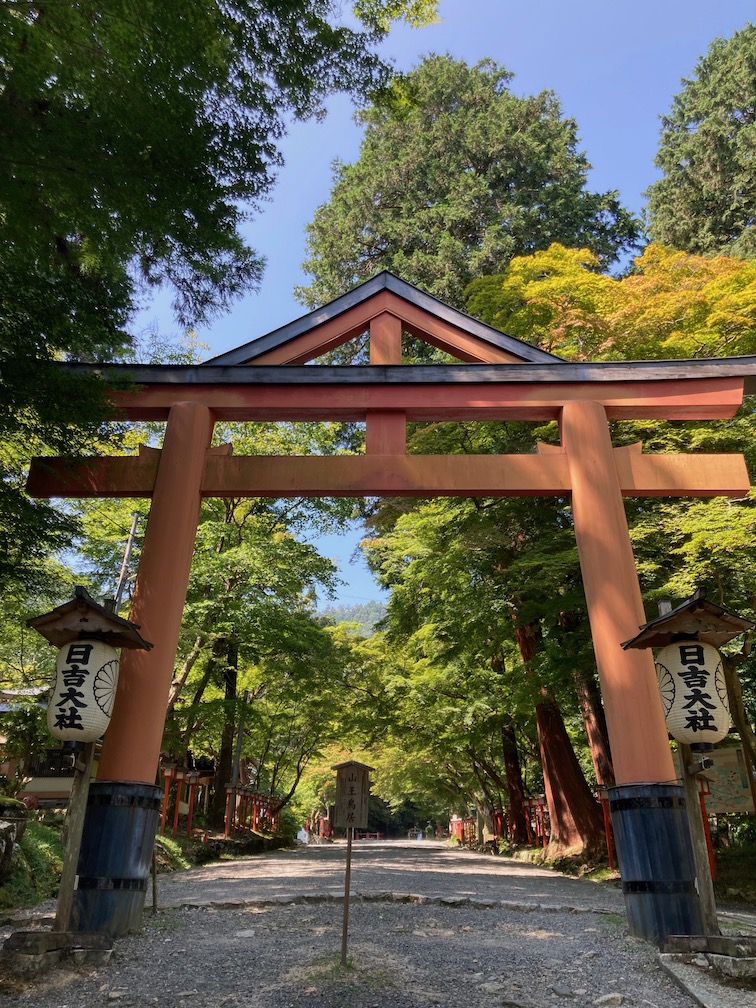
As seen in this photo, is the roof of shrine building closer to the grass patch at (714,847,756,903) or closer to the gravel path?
the gravel path

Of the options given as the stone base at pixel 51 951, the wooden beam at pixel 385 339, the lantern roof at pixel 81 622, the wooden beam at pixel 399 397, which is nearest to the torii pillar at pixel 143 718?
the wooden beam at pixel 399 397

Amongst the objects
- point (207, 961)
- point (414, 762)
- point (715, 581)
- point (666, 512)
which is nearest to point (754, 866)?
point (715, 581)

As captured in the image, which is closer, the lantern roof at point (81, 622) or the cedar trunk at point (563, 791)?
the lantern roof at point (81, 622)

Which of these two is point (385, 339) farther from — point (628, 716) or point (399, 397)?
point (628, 716)

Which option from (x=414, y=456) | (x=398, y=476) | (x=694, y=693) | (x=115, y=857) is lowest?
(x=115, y=857)

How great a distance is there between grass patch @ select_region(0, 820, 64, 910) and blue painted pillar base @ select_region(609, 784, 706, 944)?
19.3 ft

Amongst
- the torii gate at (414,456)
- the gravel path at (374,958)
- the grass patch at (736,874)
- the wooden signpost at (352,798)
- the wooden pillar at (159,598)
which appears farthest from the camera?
the grass patch at (736,874)

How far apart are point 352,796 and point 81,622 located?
2532 millimetres

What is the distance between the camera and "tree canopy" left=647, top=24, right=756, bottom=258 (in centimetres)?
1892

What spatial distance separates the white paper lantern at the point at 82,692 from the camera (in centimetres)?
510

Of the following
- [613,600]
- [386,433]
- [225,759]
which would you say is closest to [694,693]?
[613,600]

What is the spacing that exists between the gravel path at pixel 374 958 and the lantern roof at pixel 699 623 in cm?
232

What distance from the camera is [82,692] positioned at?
5180 mm

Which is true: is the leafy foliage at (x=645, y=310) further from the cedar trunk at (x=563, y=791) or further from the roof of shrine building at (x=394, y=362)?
the cedar trunk at (x=563, y=791)
